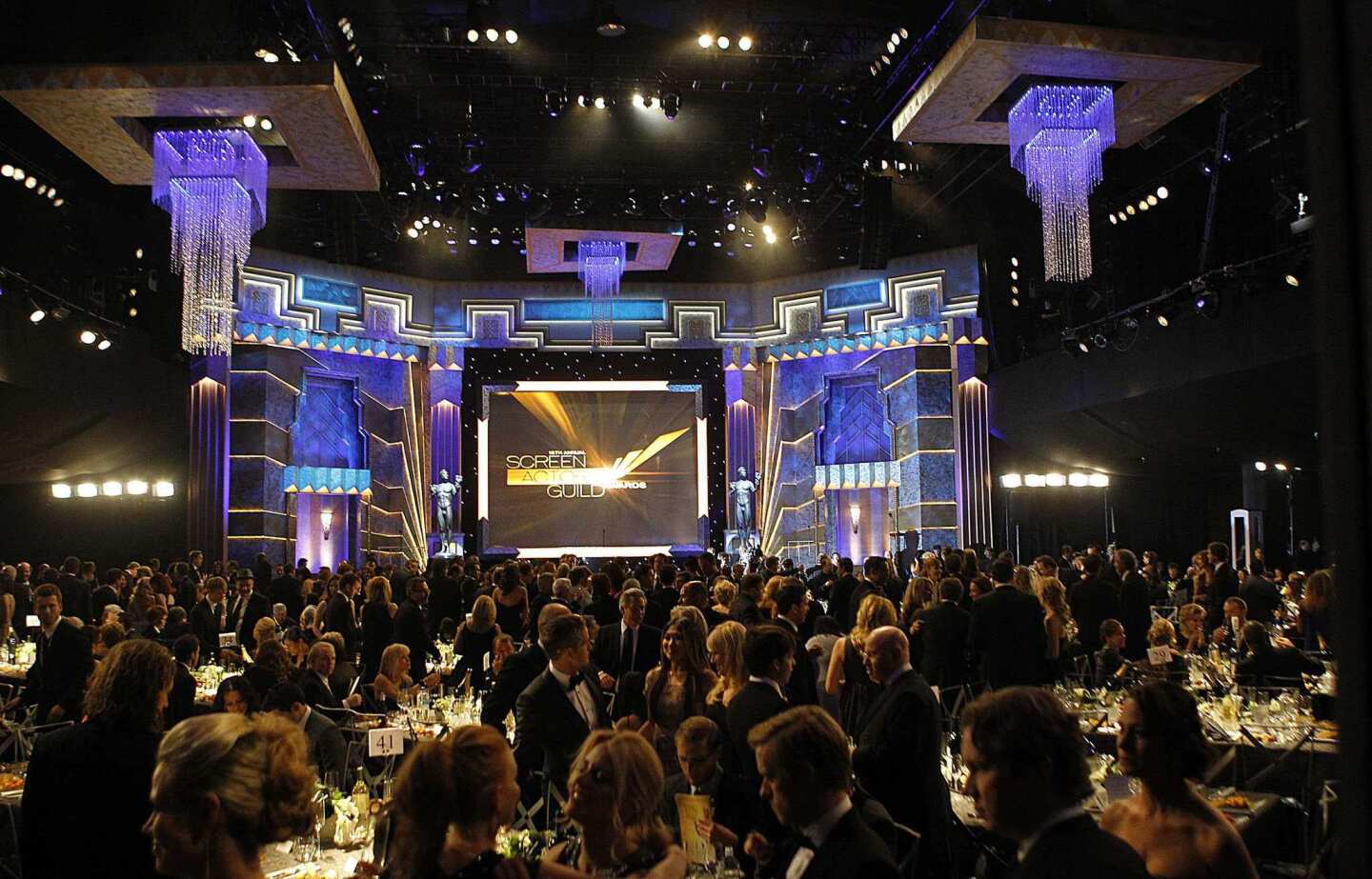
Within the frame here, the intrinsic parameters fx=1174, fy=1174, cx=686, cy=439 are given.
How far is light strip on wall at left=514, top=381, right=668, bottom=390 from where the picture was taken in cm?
2234

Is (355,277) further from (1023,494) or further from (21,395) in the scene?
(1023,494)

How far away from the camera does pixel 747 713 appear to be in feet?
14.7

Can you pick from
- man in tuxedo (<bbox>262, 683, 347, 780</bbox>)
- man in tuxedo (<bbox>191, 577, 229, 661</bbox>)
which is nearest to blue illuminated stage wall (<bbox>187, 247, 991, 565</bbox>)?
man in tuxedo (<bbox>191, 577, 229, 661</bbox>)

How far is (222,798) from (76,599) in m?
10.1

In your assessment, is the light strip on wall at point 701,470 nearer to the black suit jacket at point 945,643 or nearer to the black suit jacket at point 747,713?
the black suit jacket at point 945,643

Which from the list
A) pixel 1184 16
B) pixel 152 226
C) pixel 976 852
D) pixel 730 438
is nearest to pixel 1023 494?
pixel 730 438

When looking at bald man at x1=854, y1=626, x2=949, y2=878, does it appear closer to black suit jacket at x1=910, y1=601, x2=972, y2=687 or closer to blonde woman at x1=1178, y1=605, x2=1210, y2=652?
black suit jacket at x1=910, y1=601, x2=972, y2=687

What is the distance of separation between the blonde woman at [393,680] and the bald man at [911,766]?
3.87 meters

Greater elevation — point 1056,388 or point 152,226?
point 152,226

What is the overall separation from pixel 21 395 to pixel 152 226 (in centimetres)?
439

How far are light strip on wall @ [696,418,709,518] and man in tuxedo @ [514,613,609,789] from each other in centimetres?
1740

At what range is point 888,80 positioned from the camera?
49.9 feet

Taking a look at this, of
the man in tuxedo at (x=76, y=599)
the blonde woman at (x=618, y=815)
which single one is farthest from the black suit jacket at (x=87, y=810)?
the man in tuxedo at (x=76, y=599)

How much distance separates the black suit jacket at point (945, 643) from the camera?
7453 millimetres
